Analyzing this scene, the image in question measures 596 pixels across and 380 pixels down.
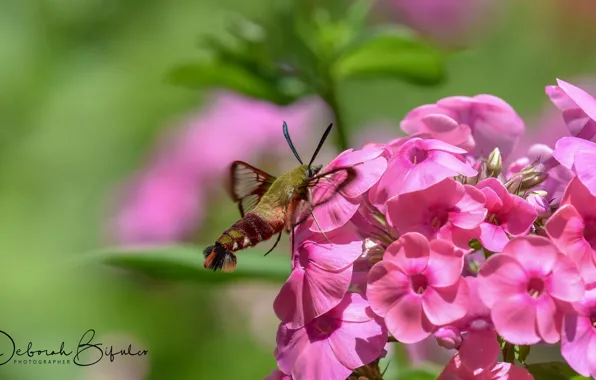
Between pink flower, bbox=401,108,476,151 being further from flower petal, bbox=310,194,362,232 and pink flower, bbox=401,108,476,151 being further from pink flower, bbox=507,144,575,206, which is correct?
flower petal, bbox=310,194,362,232

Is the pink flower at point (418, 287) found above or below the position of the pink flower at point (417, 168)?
below

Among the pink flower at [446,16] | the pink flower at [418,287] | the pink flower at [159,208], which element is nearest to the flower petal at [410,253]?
the pink flower at [418,287]

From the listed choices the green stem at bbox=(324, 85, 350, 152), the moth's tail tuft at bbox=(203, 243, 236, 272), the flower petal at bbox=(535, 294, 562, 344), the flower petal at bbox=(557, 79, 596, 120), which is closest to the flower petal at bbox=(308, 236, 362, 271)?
the moth's tail tuft at bbox=(203, 243, 236, 272)

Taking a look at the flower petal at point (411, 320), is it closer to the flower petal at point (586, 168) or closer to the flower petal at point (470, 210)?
the flower petal at point (470, 210)

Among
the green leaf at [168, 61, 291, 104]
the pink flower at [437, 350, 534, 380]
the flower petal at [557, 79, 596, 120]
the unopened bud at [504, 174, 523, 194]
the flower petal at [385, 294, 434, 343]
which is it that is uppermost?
the green leaf at [168, 61, 291, 104]

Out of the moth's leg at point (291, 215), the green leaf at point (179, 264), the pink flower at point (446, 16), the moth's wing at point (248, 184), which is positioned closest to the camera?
the moth's leg at point (291, 215)

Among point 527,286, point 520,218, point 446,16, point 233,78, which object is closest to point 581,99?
point 520,218

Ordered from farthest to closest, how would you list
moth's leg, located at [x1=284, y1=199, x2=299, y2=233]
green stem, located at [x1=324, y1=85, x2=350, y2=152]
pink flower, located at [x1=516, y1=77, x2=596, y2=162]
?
pink flower, located at [x1=516, y1=77, x2=596, y2=162]
green stem, located at [x1=324, y1=85, x2=350, y2=152]
moth's leg, located at [x1=284, y1=199, x2=299, y2=233]
